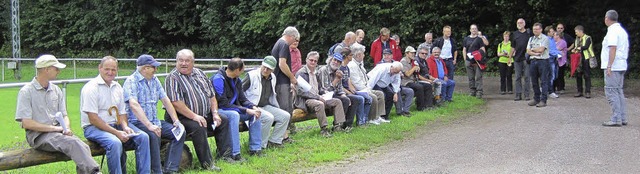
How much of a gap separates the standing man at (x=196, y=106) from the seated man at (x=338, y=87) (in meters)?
2.81

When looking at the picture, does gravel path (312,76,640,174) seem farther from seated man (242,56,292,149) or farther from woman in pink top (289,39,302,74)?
woman in pink top (289,39,302,74)

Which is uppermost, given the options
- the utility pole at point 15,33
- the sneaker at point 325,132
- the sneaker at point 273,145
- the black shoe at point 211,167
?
the utility pole at point 15,33

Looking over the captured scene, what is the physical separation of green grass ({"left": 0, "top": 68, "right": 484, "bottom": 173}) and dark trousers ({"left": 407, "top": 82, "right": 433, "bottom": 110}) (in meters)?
0.28

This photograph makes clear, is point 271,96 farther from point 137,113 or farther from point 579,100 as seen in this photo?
point 579,100

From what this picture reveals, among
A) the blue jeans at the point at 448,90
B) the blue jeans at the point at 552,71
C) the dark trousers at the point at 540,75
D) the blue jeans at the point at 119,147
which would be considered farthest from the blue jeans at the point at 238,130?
the blue jeans at the point at 552,71

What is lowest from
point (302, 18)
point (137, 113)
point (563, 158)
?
point (563, 158)

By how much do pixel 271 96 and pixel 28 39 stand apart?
32384 millimetres

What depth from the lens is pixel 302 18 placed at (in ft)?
87.2

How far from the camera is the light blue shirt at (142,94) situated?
7.29 m

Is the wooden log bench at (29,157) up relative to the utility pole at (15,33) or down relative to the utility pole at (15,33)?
down

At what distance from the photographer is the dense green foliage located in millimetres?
24547

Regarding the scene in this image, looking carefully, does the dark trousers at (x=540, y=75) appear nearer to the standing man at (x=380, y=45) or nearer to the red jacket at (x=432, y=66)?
the red jacket at (x=432, y=66)

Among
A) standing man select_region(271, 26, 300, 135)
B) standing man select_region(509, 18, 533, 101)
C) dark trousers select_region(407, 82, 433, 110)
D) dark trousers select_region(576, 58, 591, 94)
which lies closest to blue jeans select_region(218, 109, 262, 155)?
standing man select_region(271, 26, 300, 135)

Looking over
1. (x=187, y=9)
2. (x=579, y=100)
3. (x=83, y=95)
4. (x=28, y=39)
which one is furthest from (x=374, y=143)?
(x=28, y=39)
